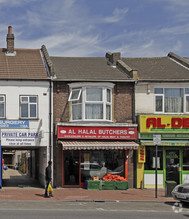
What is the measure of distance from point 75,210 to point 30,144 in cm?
811

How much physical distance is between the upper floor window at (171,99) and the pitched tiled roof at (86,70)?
214 centimetres

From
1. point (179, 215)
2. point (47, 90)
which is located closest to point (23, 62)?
point (47, 90)

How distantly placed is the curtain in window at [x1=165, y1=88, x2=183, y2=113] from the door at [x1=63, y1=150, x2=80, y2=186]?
237 inches

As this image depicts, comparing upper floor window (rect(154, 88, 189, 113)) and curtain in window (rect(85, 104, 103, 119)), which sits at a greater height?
upper floor window (rect(154, 88, 189, 113))

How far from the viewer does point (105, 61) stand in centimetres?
2772

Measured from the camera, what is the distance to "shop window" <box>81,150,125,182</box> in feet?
75.0

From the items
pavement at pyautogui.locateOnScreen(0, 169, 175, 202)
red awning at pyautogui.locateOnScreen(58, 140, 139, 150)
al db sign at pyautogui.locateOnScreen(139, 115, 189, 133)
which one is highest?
al db sign at pyautogui.locateOnScreen(139, 115, 189, 133)

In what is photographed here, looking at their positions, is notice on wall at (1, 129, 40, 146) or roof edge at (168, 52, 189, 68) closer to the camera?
notice on wall at (1, 129, 40, 146)

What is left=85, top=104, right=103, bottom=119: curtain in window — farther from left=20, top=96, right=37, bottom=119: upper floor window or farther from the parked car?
the parked car

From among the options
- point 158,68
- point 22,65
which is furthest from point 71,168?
point 158,68

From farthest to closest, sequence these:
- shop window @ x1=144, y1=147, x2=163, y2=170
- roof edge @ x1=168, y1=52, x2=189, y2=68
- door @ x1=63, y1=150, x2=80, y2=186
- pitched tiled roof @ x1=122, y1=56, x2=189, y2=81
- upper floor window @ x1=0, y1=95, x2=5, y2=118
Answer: roof edge @ x1=168, y1=52, x2=189, y2=68 < pitched tiled roof @ x1=122, y1=56, x2=189, y2=81 < shop window @ x1=144, y1=147, x2=163, y2=170 < door @ x1=63, y1=150, x2=80, y2=186 < upper floor window @ x1=0, y1=95, x2=5, y2=118

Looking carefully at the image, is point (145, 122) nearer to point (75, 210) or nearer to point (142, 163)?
point (142, 163)

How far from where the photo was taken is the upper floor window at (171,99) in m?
23.5

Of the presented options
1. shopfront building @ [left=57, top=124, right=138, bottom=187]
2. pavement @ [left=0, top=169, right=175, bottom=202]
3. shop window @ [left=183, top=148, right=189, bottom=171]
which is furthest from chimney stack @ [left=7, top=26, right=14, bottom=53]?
shop window @ [left=183, top=148, right=189, bottom=171]
